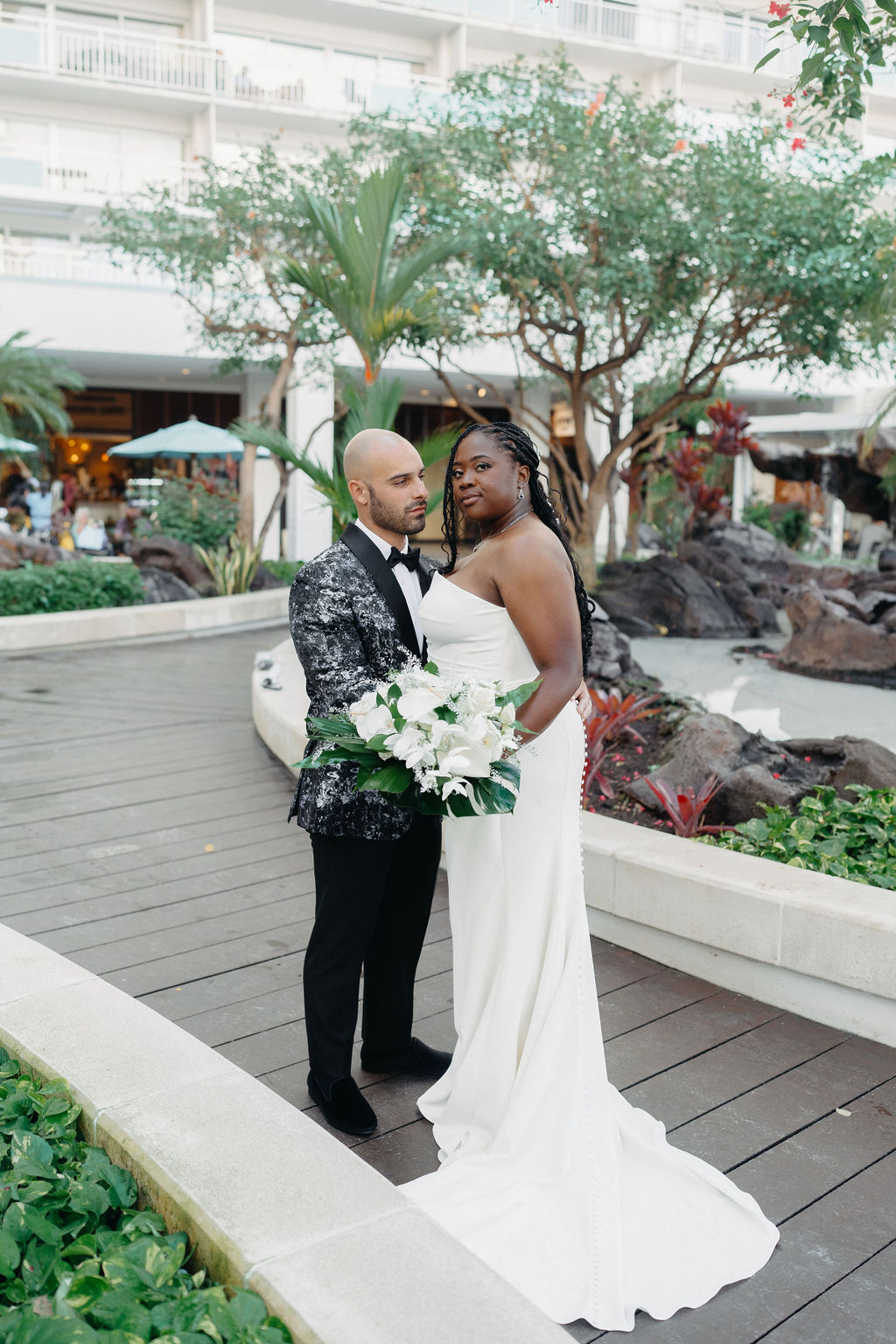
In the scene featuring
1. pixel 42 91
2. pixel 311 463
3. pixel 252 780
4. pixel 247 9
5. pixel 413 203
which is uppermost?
pixel 247 9

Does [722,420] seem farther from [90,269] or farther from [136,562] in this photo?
[90,269]

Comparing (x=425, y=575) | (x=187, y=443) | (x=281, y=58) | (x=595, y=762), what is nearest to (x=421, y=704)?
(x=425, y=575)

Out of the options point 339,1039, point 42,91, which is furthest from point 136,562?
point 42,91

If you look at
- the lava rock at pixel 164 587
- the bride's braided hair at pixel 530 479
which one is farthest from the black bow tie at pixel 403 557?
the lava rock at pixel 164 587

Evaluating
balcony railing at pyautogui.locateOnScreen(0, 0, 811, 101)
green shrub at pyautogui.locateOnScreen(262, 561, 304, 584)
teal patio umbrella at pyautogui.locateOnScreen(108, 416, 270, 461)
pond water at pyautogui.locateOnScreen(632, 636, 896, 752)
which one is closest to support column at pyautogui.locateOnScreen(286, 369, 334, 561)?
teal patio umbrella at pyautogui.locateOnScreen(108, 416, 270, 461)

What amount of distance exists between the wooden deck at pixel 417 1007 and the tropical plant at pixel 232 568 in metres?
8.22

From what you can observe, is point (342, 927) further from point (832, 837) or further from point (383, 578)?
point (832, 837)

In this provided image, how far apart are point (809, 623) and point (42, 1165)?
444 inches

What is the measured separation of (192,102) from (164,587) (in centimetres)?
1657

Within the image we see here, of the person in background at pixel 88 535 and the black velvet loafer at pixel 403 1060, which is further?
the person in background at pixel 88 535

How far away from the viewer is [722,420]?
19.5 meters

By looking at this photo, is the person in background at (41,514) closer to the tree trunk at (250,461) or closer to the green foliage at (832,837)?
the tree trunk at (250,461)

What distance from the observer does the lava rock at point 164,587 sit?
573 inches

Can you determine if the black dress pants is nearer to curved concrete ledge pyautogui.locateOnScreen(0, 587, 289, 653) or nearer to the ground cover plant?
the ground cover plant
